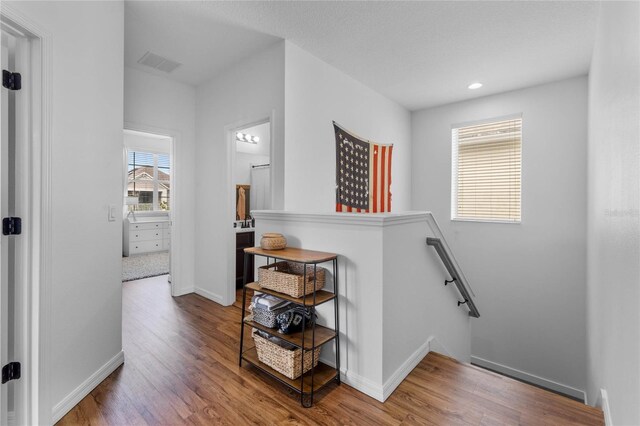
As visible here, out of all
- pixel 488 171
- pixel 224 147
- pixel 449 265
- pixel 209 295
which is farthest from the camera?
pixel 488 171

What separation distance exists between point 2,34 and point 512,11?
3.48 meters

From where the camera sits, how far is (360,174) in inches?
109

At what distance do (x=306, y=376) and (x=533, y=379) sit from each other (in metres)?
3.62

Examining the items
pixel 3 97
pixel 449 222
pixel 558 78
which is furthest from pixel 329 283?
pixel 558 78

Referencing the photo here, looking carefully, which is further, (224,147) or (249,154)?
(249,154)

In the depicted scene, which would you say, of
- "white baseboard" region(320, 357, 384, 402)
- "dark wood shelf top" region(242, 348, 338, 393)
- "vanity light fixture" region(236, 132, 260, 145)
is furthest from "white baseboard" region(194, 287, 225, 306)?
"vanity light fixture" region(236, 132, 260, 145)

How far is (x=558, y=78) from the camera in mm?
3727

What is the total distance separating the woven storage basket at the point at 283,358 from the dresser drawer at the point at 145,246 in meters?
5.61

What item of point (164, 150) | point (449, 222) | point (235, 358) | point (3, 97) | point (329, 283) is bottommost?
point (235, 358)

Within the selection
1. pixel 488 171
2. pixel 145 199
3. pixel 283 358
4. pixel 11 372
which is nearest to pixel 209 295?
pixel 283 358

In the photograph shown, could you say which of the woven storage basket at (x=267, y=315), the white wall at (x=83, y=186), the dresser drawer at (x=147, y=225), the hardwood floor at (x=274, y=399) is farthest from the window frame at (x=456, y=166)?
the dresser drawer at (x=147, y=225)

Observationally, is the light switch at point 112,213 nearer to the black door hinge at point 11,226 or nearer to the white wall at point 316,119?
the black door hinge at point 11,226

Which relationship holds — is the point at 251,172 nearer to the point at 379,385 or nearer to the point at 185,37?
the point at 185,37

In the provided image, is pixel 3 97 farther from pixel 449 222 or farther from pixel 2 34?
pixel 449 222
